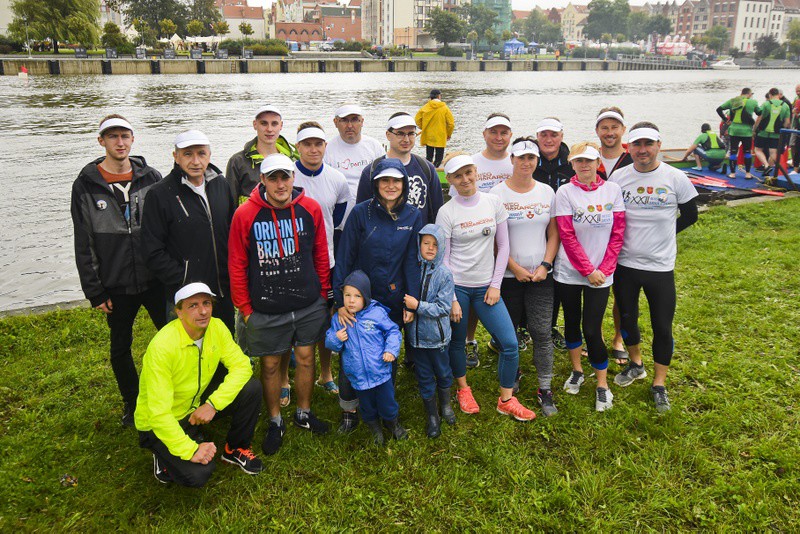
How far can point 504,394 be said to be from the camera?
4.68m

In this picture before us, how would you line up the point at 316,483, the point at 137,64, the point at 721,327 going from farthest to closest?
the point at 137,64 < the point at 721,327 < the point at 316,483

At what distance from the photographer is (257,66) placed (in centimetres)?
7550

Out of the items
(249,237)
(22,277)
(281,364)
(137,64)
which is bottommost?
(22,277)

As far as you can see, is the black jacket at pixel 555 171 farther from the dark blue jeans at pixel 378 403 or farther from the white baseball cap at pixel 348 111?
the dark blue jeans at pixel 378 403

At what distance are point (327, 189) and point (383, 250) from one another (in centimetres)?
91

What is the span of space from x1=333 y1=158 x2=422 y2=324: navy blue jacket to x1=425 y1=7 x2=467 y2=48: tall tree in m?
126

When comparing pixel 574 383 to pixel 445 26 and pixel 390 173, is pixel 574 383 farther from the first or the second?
pixel 445 26

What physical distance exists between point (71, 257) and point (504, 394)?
918 cm

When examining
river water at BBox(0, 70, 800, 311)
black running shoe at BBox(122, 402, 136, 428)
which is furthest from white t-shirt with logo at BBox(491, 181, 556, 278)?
river water at BBox(0, 70, 800, 311)

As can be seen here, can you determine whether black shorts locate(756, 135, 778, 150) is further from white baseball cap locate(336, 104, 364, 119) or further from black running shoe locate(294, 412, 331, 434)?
black running shoe locate(294, 412, 331, 434)

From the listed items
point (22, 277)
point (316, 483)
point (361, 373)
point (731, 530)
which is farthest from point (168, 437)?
point (22, 277)

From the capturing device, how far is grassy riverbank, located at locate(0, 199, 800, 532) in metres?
3.57

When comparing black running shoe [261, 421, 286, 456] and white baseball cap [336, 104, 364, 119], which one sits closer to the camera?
black running shoe [261, 421, 286, 456]

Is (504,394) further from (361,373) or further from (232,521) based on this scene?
(232,521)
